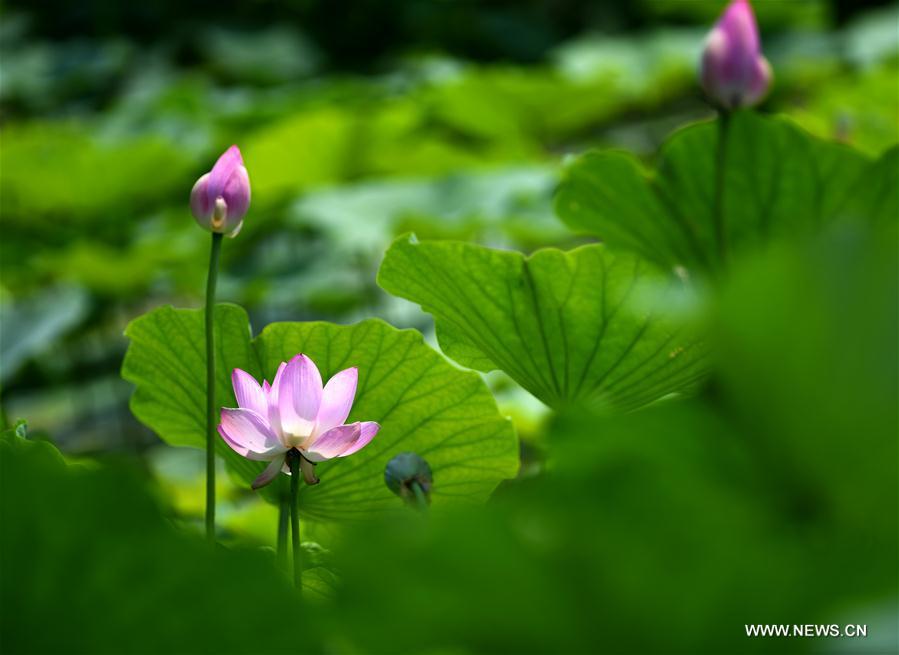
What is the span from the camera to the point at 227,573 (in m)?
0.16

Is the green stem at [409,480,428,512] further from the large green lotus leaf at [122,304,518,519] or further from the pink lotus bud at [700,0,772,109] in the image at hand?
the pink lotus bud at [700,0,772,109]

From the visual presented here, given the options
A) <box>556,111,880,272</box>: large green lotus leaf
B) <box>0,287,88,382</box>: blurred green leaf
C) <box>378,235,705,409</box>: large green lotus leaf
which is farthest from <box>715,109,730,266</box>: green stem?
<box>0,287,88,382</box>: blurred green leaf

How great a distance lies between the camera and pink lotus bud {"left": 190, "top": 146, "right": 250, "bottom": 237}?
13.8 inches

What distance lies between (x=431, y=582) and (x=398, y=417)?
0.20 metres

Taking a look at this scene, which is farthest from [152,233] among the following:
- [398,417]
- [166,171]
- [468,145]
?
[398,417]

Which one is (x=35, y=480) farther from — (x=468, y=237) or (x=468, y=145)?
(x=468, y=145)

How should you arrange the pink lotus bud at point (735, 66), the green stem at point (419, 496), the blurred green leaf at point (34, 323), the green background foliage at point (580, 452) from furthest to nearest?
1. the blurred green leaf at point (34, 323)
2. the pink lotus bud at point (735, 66)
3. the green stem at point (419, 496)
4. the green background foliage at point (580, 452)

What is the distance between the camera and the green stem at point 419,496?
27 cm

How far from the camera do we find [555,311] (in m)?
0.36

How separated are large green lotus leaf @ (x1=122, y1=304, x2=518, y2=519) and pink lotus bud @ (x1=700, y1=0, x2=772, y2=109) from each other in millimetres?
185

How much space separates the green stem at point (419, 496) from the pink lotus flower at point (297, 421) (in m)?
0.02

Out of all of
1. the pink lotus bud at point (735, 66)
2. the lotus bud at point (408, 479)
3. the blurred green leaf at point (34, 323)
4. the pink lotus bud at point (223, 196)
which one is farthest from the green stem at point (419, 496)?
the blurred green leaf at point (34, 323)

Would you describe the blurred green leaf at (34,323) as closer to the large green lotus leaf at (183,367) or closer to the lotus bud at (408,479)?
the large green lotus leaf at (183,367)

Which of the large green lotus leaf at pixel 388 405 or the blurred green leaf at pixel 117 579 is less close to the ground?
the large green lotus leaf at pixel 388 405
